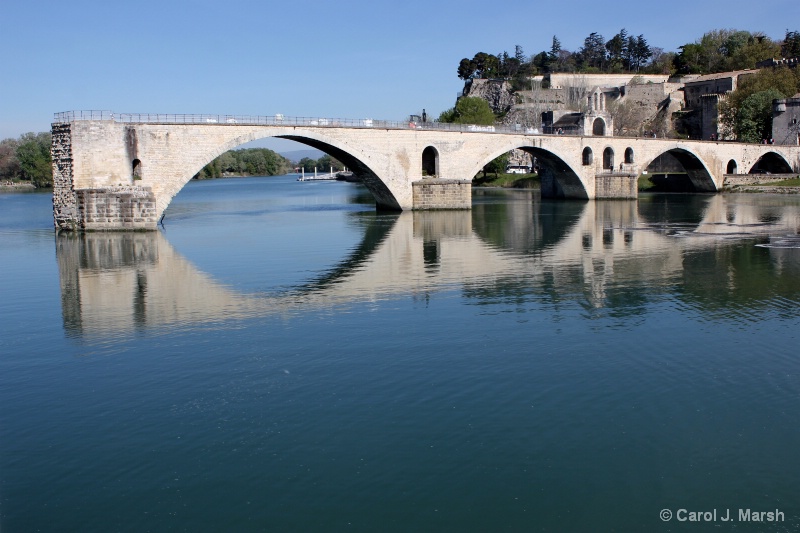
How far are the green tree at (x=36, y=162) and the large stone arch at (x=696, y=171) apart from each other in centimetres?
6799

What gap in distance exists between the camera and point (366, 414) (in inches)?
384

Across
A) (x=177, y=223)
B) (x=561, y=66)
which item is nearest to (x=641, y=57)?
(x=561, y=66)

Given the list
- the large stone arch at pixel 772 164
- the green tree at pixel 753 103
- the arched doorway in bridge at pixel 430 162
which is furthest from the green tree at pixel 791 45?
the arched doorway in bridge at pixel 430 162

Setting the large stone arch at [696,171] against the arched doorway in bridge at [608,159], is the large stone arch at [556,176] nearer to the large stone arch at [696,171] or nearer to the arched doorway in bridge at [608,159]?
the arched doorway in bridge at [608,159]

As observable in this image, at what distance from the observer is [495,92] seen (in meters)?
96.6

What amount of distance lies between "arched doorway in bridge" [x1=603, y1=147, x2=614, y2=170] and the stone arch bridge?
8 centimetres

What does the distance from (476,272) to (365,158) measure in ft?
65.2

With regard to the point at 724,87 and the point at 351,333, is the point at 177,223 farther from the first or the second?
the point at 724,87

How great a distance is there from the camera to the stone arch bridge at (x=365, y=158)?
31.7m

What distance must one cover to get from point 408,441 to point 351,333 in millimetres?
5215

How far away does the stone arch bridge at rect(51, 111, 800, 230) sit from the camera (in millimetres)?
31672

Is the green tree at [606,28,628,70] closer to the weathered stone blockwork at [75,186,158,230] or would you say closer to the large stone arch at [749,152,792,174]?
the large stone arch at [749,152,792,174]

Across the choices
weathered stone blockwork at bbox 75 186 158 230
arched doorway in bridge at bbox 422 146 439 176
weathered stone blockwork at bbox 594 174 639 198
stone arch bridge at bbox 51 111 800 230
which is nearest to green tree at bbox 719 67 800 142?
stone arch bridge at bbox 51 111 800 230

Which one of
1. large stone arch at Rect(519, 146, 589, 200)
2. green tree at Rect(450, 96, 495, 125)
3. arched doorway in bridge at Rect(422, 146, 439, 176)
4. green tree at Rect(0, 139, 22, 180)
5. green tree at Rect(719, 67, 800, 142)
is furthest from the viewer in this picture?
green tree at Rect(0, 139, 22, 180)
